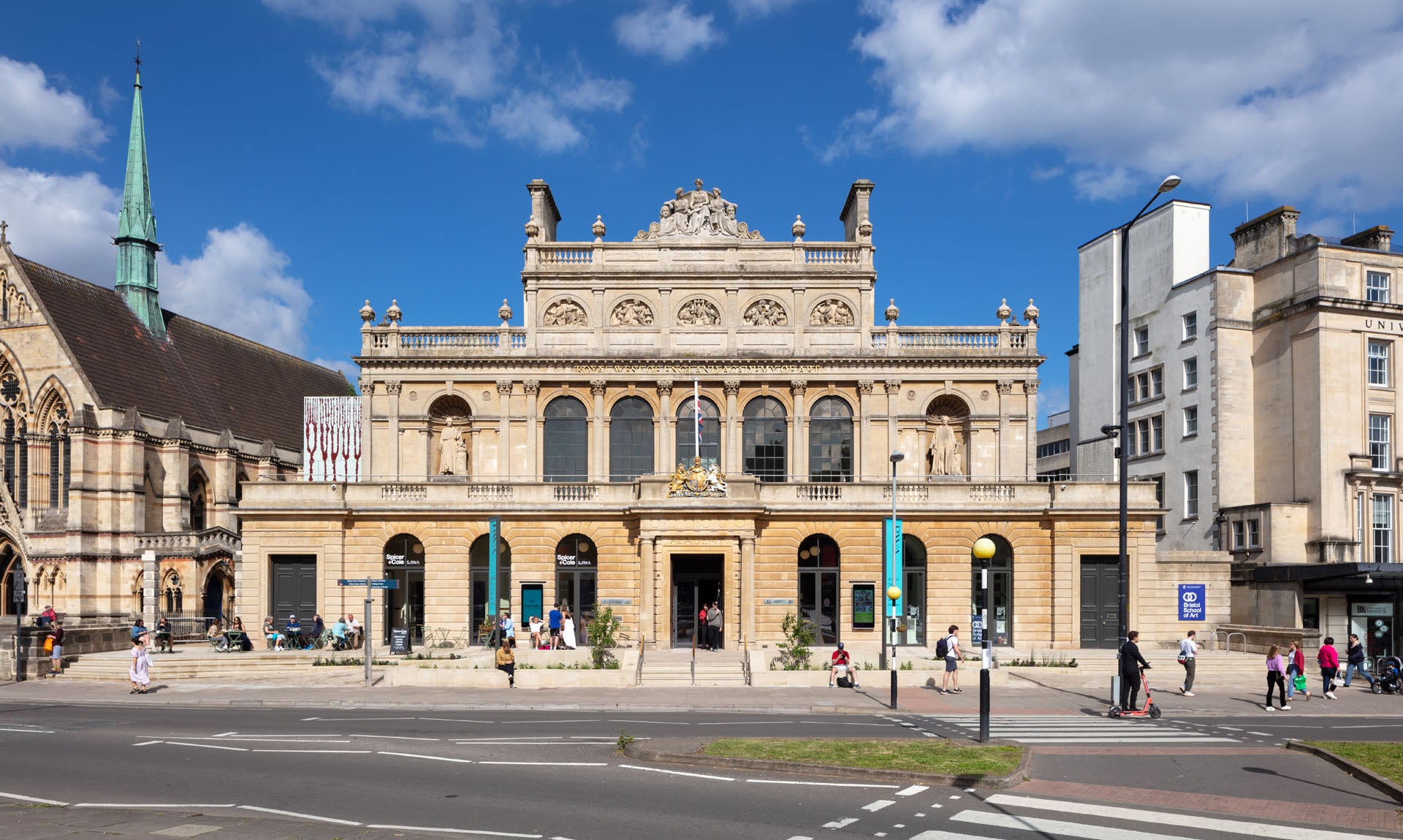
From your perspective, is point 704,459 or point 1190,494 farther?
point 1190,494

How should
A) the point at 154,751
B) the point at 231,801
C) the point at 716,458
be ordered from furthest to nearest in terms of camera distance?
the point at 716,458, the point at 154,751, the point at 231,801

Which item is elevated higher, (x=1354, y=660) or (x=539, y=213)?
(x=539, y=213)

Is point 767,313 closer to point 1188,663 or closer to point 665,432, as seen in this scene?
point 665,432

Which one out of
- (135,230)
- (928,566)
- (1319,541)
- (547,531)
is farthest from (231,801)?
(135,230)

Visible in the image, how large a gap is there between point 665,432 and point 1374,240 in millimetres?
32413

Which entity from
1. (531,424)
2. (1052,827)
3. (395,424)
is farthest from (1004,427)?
(1052,827)

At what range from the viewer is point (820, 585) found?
42375 mm

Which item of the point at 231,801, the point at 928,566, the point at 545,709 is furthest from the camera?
the point at 928,566

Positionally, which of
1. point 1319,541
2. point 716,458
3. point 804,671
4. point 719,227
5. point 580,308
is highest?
point 719,227

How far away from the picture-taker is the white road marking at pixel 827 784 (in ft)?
51.9

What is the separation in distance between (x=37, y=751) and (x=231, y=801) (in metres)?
7.24

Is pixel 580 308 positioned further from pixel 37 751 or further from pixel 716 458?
pixel 37 751

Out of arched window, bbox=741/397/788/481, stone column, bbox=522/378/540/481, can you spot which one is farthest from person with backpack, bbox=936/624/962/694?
stone column, bbox=522/378/540/481

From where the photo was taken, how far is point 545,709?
27156 millimetres
